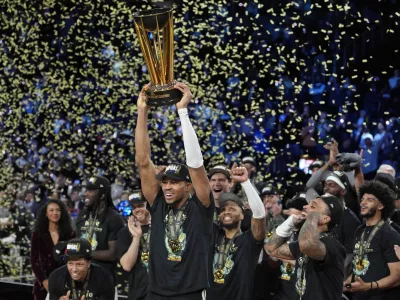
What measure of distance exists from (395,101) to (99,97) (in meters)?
7.29

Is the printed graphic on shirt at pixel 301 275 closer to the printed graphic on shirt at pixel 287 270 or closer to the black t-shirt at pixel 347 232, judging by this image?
Result: the printed graphic on shirt at pixel 287 270

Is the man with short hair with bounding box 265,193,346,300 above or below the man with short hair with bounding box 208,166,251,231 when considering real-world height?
below

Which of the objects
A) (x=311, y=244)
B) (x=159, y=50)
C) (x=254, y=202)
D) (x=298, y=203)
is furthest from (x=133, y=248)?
(x=159, y=50)

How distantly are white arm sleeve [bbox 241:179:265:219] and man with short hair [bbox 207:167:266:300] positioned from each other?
0.05 ft

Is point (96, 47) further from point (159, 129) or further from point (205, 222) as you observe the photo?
point (205, 222)

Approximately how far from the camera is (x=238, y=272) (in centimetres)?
760

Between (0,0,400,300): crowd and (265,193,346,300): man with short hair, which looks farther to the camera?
(0,0,400,300): crowd

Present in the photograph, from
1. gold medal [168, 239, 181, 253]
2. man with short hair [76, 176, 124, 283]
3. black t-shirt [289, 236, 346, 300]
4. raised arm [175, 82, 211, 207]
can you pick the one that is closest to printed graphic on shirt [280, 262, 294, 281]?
man with short hair [76, 176, 124, 283]

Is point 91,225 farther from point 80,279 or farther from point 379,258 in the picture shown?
point 379,258

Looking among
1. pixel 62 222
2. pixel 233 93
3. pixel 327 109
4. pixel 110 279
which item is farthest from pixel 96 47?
pixel 110 279

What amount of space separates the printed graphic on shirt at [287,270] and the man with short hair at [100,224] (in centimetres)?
176

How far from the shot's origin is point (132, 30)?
18172 mm

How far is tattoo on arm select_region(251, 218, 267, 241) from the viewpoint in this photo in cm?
740

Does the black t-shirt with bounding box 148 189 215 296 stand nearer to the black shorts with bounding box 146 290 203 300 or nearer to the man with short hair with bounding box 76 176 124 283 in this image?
the black shorts with bounding box 146 290 203 300
